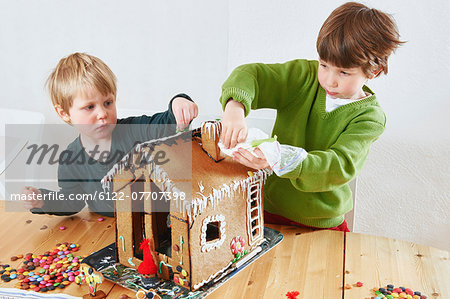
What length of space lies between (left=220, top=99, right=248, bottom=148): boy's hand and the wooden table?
0.30m

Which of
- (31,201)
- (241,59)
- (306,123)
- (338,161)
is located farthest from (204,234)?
(241,59)

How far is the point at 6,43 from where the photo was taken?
1.83 metres

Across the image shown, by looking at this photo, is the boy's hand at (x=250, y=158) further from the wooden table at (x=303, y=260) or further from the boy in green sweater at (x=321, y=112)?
the wooden table at (x=303, y=260)

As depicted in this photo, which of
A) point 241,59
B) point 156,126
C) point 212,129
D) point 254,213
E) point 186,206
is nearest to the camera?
point 186,206

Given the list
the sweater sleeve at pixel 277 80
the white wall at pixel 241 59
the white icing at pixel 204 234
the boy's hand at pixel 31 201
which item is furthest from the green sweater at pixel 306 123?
the boy's hand at pixel 31 201

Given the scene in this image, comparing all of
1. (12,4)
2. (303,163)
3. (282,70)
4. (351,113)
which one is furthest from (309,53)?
(12,4)

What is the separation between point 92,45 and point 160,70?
293 mm

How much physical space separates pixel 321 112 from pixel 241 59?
64cm

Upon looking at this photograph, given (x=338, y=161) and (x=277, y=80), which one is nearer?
(x=338, y=161)

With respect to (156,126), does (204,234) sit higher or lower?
lower

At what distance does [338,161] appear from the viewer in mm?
1000

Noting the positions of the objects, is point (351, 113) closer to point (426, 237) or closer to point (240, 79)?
point (240, 79)
